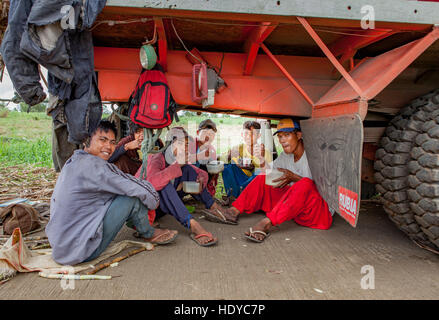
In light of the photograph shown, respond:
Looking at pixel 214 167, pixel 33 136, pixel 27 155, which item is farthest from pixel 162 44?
pixel 33 136

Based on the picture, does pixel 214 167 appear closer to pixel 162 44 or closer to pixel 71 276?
pixel 162 44

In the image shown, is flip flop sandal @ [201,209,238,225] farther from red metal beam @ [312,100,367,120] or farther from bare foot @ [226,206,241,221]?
red metal beam @ [312,100,367,120]

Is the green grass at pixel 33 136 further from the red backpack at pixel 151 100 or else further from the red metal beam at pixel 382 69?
the red metal beam at pixel 382 69

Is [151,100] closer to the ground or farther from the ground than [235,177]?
farther from the ground

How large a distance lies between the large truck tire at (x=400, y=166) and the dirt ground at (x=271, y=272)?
273mm

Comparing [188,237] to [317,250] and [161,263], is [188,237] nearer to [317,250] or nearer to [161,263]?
[161,263]

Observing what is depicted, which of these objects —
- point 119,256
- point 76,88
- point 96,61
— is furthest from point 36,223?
point 96,61

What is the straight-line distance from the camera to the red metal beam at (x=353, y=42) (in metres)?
2.39

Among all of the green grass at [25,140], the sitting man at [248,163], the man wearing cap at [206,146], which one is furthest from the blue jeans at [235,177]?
the green grass at [25,140]

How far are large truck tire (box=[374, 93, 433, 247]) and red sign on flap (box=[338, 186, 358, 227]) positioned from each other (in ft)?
1.43

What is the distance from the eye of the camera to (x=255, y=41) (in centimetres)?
263

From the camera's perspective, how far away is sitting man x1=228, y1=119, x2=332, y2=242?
9.14ft

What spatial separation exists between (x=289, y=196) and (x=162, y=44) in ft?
5.99

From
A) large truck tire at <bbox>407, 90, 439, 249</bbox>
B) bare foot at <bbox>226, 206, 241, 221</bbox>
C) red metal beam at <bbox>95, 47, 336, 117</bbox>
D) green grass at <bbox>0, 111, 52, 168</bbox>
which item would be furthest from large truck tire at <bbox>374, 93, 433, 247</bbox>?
green grass at <bbox>0, 111, 52, 168</bbox>
